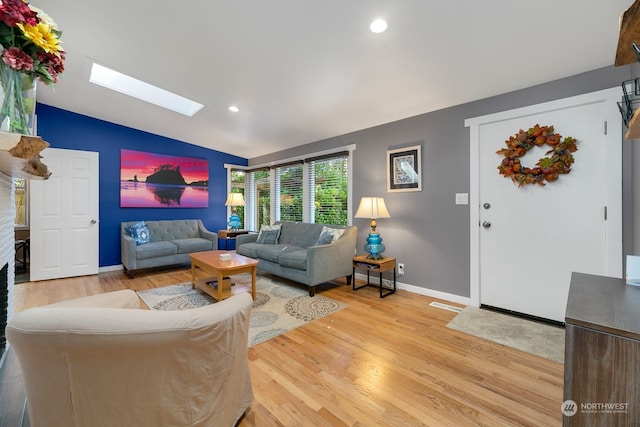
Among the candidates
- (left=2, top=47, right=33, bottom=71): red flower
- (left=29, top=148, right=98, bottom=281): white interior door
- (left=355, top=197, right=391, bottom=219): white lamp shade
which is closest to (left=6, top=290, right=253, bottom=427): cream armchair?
(left=2, top=47, right=33, bottom=71): red flower

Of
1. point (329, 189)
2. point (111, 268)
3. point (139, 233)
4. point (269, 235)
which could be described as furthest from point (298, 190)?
point (111, 268)

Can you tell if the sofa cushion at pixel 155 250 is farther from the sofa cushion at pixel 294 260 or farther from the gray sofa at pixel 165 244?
the sofa cushion at pixel 294 260

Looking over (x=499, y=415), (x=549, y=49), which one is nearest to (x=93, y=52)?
(x=549, y=49)

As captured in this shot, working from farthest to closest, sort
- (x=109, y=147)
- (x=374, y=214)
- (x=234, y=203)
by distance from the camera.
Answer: (x=234, y=203), (x=109, y=147), (x=374, y=214)

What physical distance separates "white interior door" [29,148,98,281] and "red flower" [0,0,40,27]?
4.01 metres

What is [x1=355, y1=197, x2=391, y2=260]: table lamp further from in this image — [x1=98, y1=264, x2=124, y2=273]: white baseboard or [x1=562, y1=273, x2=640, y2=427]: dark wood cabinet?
[x1=98, y1=264, x2=124, y2=273]: white baseboard

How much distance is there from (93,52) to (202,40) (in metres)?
1.27

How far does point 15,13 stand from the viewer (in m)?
0.96

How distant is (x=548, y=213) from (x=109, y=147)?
6.15 meters

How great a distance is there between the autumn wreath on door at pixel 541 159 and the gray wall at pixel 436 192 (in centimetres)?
32

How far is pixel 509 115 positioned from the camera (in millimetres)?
2662

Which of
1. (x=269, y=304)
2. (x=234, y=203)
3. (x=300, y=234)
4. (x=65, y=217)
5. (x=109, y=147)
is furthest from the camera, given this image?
(x=234, y=203)

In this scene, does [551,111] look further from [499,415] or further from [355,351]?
[355,351]

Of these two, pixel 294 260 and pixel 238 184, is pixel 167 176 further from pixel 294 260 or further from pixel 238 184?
pixel 294 260
